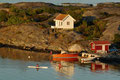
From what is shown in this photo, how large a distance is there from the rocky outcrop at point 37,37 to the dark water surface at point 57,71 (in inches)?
591

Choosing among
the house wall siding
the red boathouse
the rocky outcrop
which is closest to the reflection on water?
the rocky outcrop

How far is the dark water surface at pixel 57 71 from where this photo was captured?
7688 cm

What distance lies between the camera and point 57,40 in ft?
361

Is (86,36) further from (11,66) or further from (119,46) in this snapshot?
(11,66)

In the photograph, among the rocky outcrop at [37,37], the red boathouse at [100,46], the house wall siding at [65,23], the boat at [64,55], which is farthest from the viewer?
the house wall siding at [65,23]

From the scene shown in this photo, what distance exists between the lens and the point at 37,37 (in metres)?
113

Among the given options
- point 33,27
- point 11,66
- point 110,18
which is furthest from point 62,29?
point 11,66

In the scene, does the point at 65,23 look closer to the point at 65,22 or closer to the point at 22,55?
the point at 65,22

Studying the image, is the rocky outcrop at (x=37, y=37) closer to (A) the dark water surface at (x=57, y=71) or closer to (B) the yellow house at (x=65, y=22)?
(B) the yellow house at (x=65, y=22)

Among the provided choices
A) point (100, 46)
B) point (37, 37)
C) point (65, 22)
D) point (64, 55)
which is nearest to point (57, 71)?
point (64, 55)

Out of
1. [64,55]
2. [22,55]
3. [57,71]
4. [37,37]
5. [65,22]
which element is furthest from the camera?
[65,22]

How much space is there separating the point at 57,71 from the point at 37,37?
32.0 metres

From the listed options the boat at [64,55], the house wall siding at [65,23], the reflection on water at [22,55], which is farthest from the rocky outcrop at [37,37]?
the boat at [64,55]

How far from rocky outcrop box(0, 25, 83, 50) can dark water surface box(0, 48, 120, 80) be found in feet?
49.2
